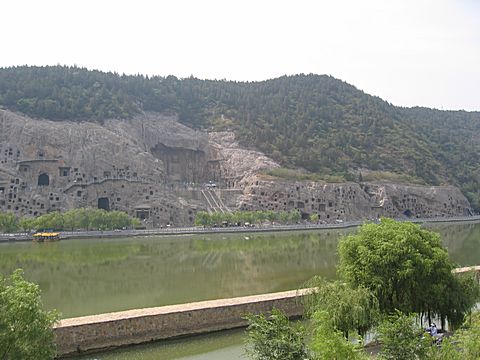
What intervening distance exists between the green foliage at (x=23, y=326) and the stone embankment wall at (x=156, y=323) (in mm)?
4577

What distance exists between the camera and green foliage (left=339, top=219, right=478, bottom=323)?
50.6 feet

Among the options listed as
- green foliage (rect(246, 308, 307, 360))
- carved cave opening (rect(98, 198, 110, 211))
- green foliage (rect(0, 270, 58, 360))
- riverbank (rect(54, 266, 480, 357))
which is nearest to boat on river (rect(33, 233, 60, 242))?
carved cave opening (rect(98, 198, 110, 211))

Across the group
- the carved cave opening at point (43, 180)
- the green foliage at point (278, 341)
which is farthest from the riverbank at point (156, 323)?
the carved cave opening at point (43, 180)

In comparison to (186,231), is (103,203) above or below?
above

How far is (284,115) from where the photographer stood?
341 ft

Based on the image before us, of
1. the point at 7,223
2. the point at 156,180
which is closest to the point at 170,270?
the point at 7,223

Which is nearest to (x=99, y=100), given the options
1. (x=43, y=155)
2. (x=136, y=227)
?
(x=43, y=155)

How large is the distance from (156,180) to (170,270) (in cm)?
4417

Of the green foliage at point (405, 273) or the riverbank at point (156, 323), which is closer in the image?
the green foliage at point (405, 273)

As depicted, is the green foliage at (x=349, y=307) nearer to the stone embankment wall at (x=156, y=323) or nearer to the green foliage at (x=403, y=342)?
the green foliage at (x=403, y=342)

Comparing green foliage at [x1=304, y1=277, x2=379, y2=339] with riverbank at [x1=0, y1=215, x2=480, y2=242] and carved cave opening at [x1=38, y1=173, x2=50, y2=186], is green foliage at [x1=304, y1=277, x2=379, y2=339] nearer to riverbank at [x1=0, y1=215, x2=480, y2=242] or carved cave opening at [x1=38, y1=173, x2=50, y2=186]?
riverbank at [x1=0, y1=215, x2=480, y2=242]

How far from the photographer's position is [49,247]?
44625 mm

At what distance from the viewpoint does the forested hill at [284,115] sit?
278 ft

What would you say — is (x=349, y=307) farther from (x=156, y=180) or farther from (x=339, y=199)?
(x=339, y=199)
